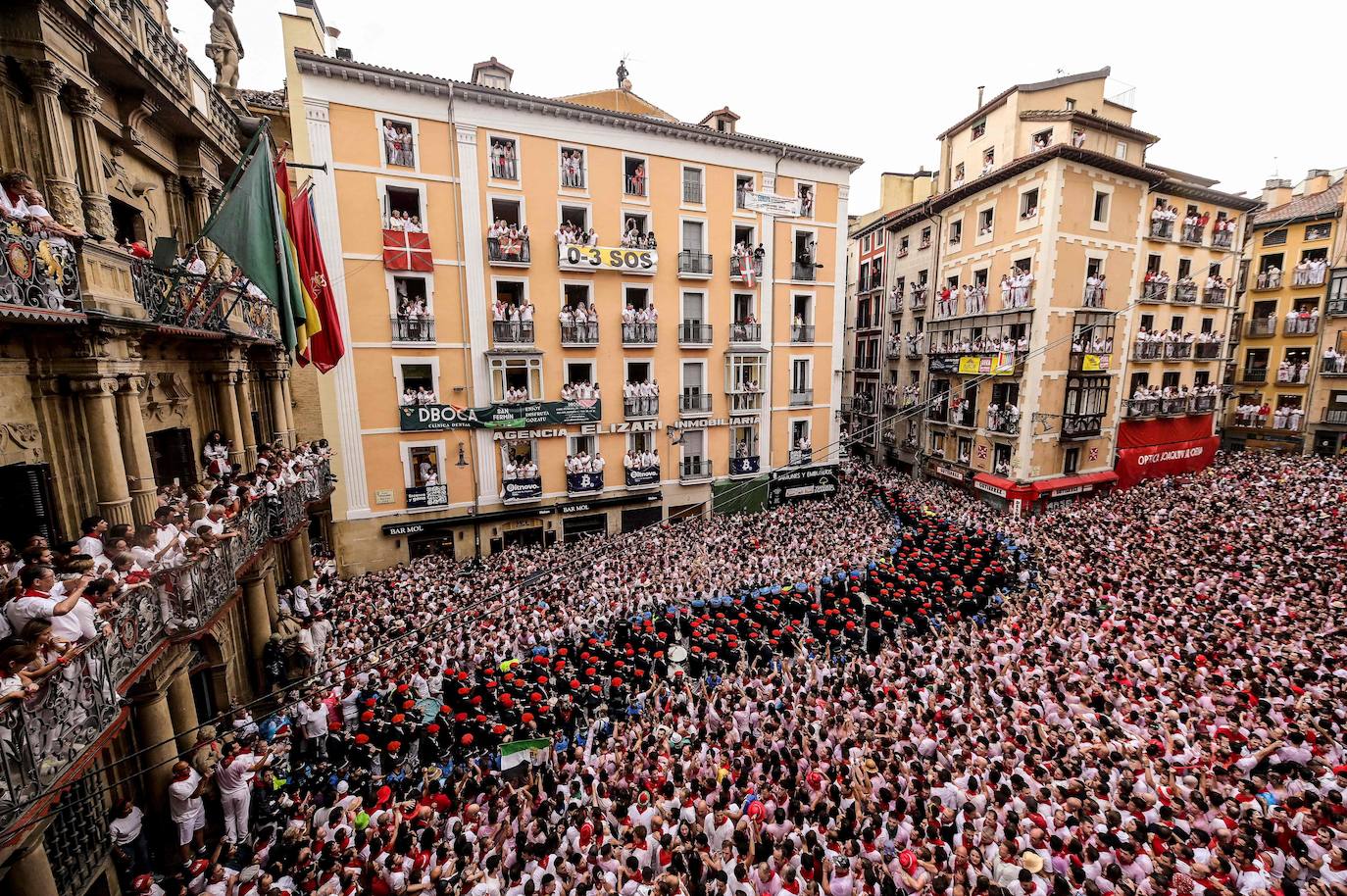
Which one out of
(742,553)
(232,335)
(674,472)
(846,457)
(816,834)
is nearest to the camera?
(816,834)

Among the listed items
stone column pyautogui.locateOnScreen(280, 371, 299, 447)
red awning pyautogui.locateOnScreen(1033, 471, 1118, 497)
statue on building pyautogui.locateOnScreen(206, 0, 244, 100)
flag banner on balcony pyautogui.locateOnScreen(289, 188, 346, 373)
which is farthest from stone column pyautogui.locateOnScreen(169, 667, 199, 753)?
red awning pyautogui.locateOnScreen(1033, 471, 1118, 497)

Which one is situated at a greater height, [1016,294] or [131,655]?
[1016,294]

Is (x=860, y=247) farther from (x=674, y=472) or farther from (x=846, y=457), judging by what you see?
(x=674, y=472)

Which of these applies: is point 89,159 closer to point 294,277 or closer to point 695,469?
point 294,277

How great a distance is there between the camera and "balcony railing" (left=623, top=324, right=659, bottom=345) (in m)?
22.8

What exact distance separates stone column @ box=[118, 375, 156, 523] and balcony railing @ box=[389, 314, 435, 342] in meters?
10.4

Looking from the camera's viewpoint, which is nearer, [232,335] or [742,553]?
[232,335]

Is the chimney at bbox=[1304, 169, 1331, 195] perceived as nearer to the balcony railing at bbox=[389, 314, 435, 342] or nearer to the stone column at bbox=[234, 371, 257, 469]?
the balcony railing at bbox=[389, 314, 435, 342]

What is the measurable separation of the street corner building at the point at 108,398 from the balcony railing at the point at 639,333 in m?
13.0

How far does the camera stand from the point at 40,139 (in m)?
7.96

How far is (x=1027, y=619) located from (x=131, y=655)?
17.7 metres

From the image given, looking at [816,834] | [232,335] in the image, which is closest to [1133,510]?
[816,834]

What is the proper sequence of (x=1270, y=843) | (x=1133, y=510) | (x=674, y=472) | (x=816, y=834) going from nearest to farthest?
(x=1270, y=843)
(x=816, y=834)
(x=1133, y=510)
(x=674, y=472)

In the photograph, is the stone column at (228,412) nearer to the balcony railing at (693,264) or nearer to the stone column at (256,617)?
the stone column at (256,617)
